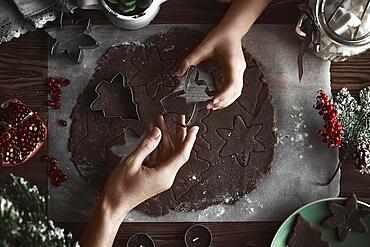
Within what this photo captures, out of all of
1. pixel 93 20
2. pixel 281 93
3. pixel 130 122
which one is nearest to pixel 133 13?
pixel 93 20

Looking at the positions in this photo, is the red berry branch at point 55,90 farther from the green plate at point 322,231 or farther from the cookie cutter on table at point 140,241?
the green plate at point 322,231

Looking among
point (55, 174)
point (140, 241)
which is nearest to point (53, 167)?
point (55, 174)

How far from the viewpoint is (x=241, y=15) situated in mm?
1157

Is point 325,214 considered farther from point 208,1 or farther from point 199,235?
point 208,1

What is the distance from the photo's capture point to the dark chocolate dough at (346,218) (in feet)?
3.83

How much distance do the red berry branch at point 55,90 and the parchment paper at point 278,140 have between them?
1cm

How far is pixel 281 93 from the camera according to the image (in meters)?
1.22

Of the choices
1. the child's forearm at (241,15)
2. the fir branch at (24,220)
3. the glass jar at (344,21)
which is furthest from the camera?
the child's forearm at (241,15)

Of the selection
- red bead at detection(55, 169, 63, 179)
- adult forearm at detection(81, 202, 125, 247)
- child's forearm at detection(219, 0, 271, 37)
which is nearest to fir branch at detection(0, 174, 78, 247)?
adult forearm at detection(81, 202, 125, 247)

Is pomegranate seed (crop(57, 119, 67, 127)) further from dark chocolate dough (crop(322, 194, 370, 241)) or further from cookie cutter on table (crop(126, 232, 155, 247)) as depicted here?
dark chocolate dough (crop(322, 194, 370, 241))

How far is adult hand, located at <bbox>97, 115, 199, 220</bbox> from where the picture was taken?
1129mm

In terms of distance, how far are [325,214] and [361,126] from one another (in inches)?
7.2

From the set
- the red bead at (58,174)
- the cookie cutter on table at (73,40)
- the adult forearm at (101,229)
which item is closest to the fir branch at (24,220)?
the adult forearm at (101,229)

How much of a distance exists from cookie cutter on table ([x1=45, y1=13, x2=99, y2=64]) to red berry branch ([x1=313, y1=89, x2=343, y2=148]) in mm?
455
